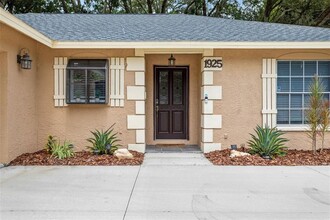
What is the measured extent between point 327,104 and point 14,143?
7368 millimetres

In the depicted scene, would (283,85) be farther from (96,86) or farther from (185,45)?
(96,86)

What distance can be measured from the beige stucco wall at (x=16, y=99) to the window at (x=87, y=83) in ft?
3.09

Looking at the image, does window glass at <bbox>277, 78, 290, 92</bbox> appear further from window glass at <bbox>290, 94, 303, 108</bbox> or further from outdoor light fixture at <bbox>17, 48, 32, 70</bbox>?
outdoor light fixture at <bbox>17, 48, 32, 70</bbox>


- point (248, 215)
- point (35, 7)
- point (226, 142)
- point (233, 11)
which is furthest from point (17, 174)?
point (233, 11)

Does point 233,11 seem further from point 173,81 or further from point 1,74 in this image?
point 1,74

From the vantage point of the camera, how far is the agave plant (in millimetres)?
8383

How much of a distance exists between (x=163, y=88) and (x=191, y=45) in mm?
2115

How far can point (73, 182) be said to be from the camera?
6.08 m

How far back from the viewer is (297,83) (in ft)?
30.6

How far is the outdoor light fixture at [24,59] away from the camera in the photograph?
26.1 feet

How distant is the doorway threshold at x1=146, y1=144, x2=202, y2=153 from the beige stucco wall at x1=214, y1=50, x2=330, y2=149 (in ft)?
2.52

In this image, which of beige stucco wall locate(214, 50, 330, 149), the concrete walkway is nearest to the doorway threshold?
beige stucco wall locate(214, 50, 330, 149)

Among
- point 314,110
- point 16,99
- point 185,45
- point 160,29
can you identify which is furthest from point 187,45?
point 16,99

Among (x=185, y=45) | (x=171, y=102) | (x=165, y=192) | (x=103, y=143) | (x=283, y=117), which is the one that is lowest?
(x=165, y=192)
